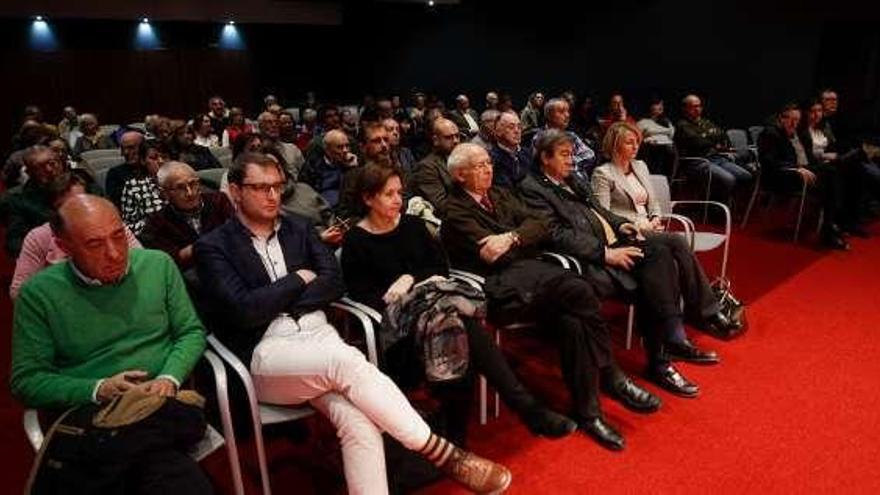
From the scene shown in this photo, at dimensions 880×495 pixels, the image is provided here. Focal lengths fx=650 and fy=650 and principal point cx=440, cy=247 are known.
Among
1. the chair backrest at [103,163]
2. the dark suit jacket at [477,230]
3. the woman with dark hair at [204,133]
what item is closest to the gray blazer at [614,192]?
the dark suit jacket at [477,230]

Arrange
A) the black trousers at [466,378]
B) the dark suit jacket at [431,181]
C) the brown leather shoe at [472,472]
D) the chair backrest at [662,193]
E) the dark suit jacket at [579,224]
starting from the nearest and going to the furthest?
the brown leather shoe at [472,472], the black trousers at [466,378], the dark suit jacket at [579,224], the dark suit jacket at [431,181], the chair backrest at [662,193]

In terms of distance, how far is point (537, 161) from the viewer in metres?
3.34

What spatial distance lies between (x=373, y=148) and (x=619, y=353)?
182 centimetres

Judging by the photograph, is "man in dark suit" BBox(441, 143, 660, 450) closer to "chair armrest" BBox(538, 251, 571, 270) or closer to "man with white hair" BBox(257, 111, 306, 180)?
"chair armrest" BBox(538, 251, 571, 270)

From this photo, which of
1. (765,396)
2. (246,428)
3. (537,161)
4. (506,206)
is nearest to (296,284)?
(246,428)

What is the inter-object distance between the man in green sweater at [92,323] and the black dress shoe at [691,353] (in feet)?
7.54

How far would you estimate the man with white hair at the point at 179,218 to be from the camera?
272 centimetres

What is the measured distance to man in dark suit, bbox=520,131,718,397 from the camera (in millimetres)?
3039

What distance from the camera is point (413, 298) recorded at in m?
2.31

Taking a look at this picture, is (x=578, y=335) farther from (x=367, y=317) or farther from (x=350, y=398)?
(x=350, y=398)

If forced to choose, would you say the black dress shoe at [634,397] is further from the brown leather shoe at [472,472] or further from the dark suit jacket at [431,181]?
the dark suit jacket at [431,181]

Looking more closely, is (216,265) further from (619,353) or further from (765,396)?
(765,396)

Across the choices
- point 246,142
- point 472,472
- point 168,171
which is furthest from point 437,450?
point 246,142

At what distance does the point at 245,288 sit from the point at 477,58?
1114cm
